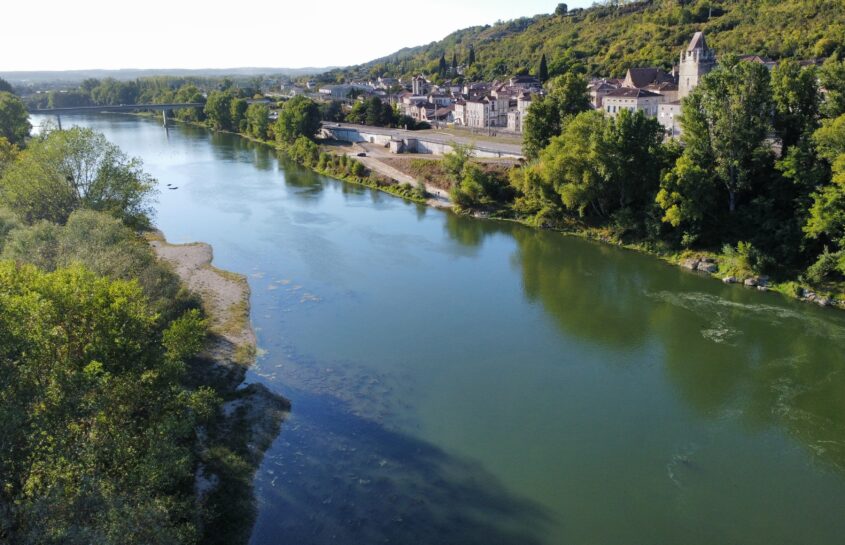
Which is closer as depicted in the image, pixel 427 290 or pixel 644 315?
pixel 644 315

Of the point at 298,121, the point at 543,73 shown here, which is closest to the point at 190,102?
the point at 298,121

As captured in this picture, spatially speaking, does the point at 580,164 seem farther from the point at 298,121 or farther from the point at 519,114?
the point at 298,121

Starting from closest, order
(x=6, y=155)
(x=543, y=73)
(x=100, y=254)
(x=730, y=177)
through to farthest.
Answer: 1. (x=100, y=254)
2. (x=730, y=177)
3. (x=6, y=155)
4. (x=543, y=73)

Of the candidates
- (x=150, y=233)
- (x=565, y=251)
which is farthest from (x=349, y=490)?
(x=150, y=233)

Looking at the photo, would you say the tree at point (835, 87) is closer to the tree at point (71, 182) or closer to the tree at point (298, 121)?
the tree at point (71, 182)

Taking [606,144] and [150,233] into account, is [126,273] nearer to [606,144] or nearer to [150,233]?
[150,233]
